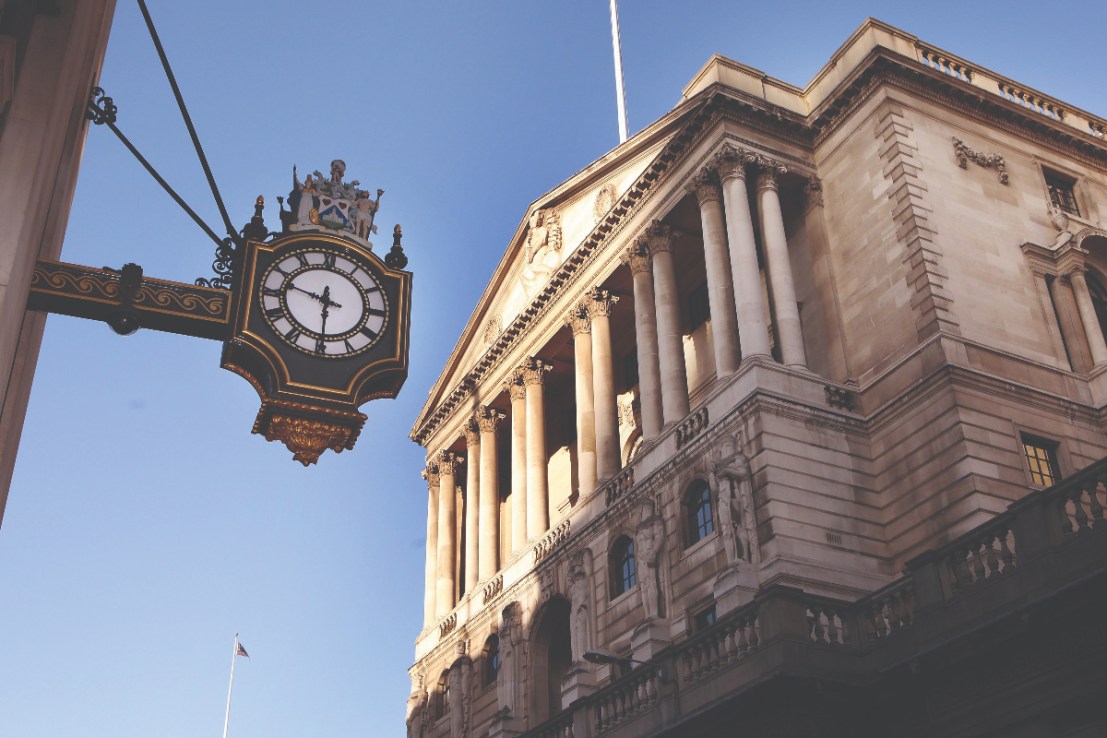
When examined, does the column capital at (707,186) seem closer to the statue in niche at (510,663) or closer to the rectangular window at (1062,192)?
the rectangular window at (1062,192)

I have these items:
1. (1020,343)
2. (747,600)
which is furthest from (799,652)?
(1020,343)

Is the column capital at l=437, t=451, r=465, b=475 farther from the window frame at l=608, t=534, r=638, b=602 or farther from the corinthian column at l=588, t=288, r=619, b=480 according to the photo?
the window frame at l=608, t=534, r=638, b=602

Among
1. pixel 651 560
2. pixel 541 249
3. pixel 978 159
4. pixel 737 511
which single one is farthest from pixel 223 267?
pixel 541 249

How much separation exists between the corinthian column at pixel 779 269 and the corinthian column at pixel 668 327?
3.78 m

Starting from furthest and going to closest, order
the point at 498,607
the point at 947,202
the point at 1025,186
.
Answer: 1. the point at 498,607
2. the point at 1025,186
3. the point at 947,202

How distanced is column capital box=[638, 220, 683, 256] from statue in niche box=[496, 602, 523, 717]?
12.8 metres

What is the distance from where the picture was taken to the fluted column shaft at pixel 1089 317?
111 ft

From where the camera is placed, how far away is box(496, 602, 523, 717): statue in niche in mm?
38969

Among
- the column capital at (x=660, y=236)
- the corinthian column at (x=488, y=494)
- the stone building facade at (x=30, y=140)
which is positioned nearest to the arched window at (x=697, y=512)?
the column capital at (x=660, y=236)

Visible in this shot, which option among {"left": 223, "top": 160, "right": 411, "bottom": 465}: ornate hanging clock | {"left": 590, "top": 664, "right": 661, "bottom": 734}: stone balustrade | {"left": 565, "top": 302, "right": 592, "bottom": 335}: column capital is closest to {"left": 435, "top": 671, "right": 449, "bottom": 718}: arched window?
{"left": 565, "top": 302, "right": 592, "bottom": 335}: column capital

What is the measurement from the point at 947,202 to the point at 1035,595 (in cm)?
1663

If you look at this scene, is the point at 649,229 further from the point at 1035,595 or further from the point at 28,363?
the point at 28,363

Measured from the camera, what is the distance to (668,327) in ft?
125

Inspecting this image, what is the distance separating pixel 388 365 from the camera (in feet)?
24.7
